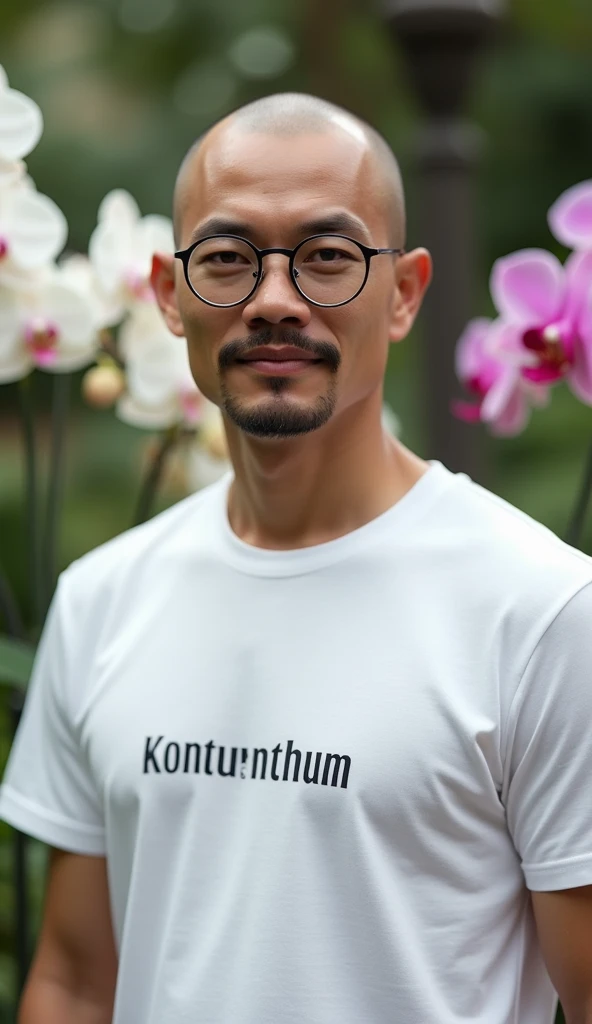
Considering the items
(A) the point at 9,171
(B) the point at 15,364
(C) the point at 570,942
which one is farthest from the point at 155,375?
(C) the point at 570,942

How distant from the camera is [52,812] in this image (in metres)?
1.15

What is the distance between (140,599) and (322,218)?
13.6 inches

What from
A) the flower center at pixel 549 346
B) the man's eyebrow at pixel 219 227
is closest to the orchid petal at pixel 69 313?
the man's eyebrow at pixel 219 227

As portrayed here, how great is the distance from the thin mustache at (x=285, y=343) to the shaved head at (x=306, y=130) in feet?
0.39

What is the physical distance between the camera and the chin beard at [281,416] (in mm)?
981

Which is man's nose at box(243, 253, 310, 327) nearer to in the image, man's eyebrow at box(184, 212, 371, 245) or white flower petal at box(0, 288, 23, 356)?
man's eyebrow at box(184, 212, 371, 245)

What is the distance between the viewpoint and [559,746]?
92 cm

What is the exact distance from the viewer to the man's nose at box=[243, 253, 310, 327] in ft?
3.17

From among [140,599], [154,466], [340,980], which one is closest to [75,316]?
[154,466]

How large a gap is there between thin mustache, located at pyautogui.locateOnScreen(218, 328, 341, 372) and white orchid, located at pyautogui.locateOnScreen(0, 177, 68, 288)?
32 cm

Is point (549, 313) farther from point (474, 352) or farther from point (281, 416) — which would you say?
point (281, 416)

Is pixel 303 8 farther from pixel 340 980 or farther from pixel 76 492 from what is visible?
pixel 340 980

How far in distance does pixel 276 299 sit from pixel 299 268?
33mm

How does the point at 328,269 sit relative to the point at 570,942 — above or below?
above
